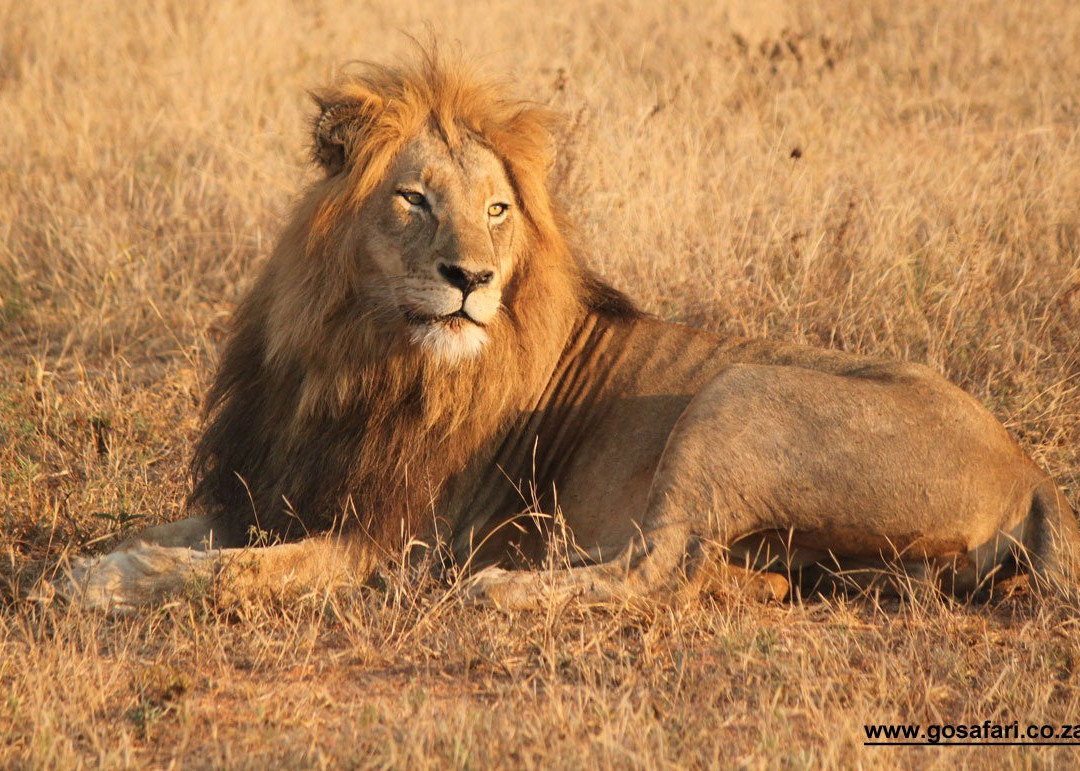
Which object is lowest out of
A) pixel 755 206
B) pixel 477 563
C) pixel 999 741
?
pixel 477 563

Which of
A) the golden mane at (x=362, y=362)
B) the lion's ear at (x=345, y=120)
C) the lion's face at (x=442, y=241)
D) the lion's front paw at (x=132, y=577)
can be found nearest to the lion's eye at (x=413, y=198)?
the lion's face at (x=442, y=241)

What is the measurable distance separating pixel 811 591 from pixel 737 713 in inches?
42.5

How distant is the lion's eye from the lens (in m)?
4.25

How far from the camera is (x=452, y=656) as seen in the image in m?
3.74

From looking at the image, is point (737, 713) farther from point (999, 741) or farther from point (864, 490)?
point (864, 490)

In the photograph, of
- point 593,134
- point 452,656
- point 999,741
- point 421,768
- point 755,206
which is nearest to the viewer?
point 421,768

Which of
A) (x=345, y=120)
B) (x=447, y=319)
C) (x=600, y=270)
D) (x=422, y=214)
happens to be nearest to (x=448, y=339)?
(x=447, y=319)

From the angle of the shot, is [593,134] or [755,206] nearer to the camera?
[755,206]

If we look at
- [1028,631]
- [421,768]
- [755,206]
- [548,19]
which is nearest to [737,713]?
[421,768]

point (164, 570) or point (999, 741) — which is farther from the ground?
point (999, 741)

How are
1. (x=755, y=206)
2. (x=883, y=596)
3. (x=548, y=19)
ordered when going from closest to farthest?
1. (x=883, y=596)
2. (x=755, y=206)
3. (x=548, y=19)

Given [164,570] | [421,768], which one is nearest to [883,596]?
[421,768]

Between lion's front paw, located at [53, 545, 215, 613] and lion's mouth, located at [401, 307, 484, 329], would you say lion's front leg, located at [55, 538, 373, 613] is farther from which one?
lion's mouth, located at [401, 307, 484, 329]

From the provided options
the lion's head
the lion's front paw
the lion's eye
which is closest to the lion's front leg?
the lion's front paw
